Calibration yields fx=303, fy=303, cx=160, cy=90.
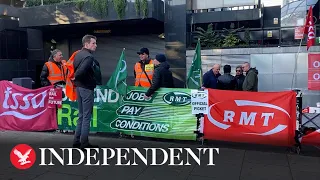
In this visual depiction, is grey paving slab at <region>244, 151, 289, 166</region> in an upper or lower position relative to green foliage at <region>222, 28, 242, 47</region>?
lower

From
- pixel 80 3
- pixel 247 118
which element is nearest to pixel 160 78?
pixel 247 118

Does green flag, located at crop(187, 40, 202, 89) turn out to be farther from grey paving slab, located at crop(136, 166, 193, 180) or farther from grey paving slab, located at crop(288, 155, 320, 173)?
grey paving slab, located at crop(136, 166, 193, 180)

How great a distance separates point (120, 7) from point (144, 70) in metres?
6.50

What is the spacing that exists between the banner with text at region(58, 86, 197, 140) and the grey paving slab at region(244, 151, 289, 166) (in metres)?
1.13

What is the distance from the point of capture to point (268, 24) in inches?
552

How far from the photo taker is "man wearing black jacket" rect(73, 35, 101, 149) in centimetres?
513

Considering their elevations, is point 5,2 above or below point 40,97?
above

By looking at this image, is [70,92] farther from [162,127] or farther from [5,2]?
[5,2]

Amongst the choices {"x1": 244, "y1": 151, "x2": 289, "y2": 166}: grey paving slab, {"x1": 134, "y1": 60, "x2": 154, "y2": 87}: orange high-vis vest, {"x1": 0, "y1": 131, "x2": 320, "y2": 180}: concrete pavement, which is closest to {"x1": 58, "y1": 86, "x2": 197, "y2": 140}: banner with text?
{"x1": 134, "y1": 60, "x2": 154, "y2": 87}: orange high-vis vest

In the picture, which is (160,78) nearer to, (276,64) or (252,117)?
(252,117)

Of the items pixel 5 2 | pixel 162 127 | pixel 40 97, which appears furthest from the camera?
pixel 5 2

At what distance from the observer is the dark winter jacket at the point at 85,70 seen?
5082 mm

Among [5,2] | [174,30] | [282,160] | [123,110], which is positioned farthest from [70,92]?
[5,2]

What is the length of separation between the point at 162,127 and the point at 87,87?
66.6 inches
